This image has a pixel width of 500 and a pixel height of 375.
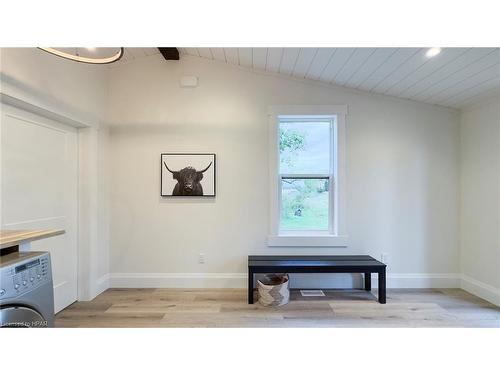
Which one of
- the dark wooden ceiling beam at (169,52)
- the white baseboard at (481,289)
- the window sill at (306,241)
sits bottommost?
the white baseboard at (481,289)

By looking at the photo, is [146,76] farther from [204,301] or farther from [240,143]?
[204,301]

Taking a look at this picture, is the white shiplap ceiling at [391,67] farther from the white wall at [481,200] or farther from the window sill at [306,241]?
the window sill at [306,241]

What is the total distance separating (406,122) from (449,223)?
1.38m

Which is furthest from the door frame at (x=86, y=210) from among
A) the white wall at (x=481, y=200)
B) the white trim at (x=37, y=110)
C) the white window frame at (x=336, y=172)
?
the white wall at (x=481, y=200)

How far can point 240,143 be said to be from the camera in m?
3.20

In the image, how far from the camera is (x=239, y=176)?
3205 mm

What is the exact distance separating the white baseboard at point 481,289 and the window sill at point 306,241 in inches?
59.7

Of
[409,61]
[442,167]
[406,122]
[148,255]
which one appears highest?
[409,61]

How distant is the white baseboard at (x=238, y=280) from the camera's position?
10.5ft

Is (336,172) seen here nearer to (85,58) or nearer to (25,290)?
(85,58)

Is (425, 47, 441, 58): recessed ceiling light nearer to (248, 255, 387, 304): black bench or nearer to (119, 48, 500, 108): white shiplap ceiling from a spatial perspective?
(119, 48, 500, 108): white shiplap ceiling

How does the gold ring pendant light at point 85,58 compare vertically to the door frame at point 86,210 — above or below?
above

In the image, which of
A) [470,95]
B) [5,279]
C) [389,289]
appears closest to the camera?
[5,279]
